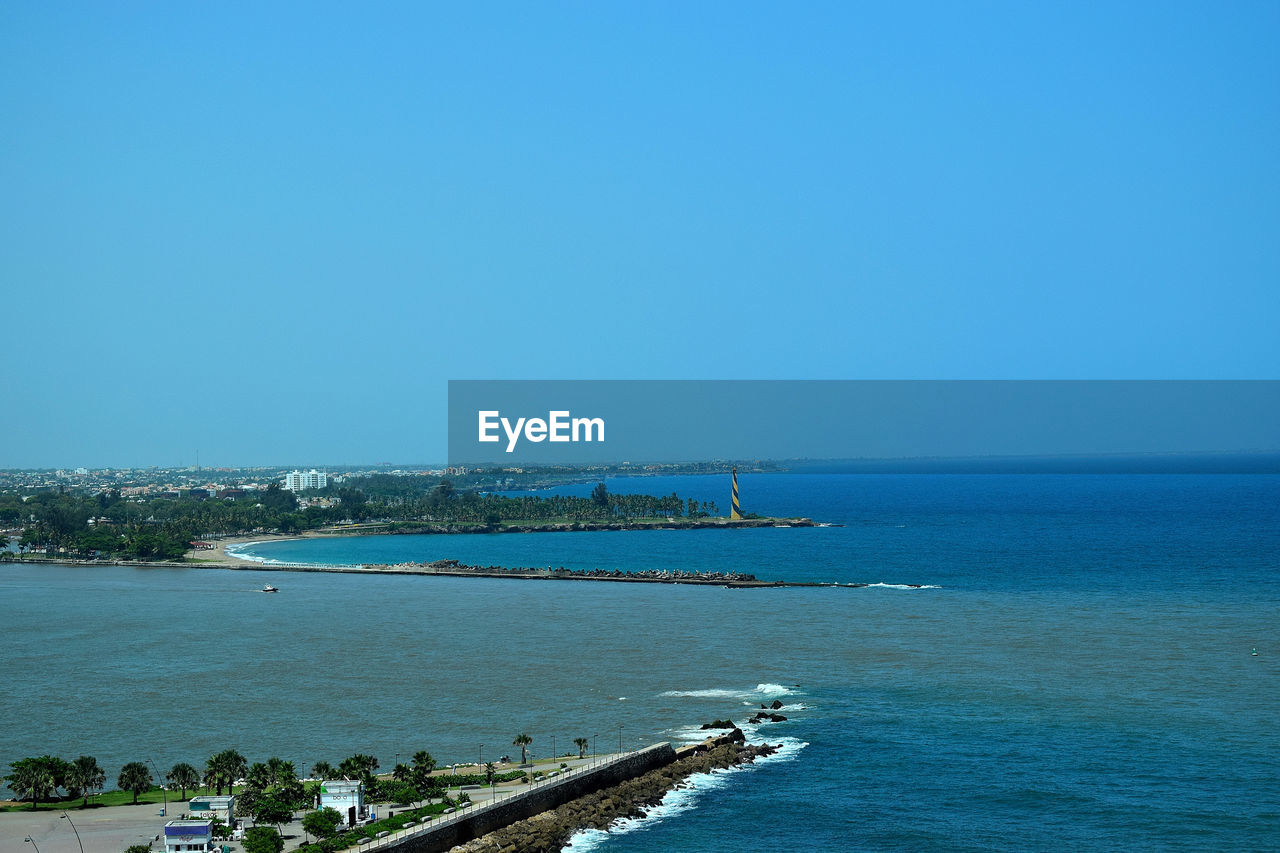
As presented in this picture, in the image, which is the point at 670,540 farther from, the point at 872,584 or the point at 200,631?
the point at 200,631

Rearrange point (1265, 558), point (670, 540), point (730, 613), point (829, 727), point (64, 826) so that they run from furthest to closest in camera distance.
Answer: point (670, 540) < point (1265, 558) < point (730, 613) < point (829, 727) < point (64, 826)

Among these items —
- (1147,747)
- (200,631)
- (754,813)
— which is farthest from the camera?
(200,631)

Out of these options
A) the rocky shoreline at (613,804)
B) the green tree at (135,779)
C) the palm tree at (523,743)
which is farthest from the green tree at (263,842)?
the palm tree at (523,743)

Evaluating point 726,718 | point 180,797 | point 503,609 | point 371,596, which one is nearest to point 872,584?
point 503,609

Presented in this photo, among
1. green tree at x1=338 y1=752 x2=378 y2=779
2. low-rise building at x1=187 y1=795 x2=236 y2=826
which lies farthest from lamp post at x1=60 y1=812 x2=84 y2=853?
green tree at x1=338 y1=752 x2=378 y2=779

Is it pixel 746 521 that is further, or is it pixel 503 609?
pixel 746 521

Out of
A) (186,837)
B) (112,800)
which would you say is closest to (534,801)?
(186,837)
